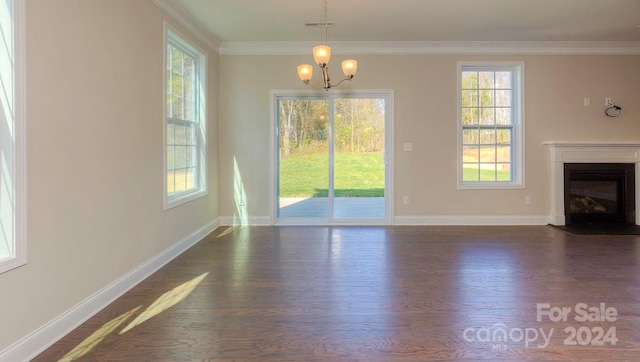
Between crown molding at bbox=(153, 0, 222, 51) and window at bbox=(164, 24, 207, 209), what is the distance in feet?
0.56

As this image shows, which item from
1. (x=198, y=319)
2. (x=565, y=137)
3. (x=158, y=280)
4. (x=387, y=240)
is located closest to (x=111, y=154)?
(x=158, y=280)

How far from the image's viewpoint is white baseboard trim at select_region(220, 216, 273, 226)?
5570 millimetres

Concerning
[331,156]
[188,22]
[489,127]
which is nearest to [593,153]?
[489,127]

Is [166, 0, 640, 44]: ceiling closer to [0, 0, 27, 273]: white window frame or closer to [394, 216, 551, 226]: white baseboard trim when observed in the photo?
[0, 0, 27, 273]: white window frame

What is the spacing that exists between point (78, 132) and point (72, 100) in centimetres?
20

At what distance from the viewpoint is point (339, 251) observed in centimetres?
409

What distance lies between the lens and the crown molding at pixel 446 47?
5.33m

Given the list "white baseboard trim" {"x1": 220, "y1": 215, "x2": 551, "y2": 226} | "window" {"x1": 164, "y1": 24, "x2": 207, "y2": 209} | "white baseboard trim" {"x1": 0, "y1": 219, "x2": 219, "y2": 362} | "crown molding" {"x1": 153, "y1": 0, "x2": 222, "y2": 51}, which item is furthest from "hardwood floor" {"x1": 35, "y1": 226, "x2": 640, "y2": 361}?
"crown molding" {"x1": 153, "y1": 0, "x2": 222, "y2": 51}

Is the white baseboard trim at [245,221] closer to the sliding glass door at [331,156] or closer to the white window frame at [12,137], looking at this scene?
the sliding glass door at [331,156]

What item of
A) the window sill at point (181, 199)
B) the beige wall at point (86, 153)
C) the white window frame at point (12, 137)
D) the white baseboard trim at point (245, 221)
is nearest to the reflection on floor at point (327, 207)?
the white baseboard trim at point (245, 221)

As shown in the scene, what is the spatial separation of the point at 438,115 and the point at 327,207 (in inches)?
84.6

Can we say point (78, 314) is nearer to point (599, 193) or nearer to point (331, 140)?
point (331, 140)

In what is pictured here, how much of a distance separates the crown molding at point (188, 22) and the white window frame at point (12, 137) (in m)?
1.86

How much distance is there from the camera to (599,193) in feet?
18.2
